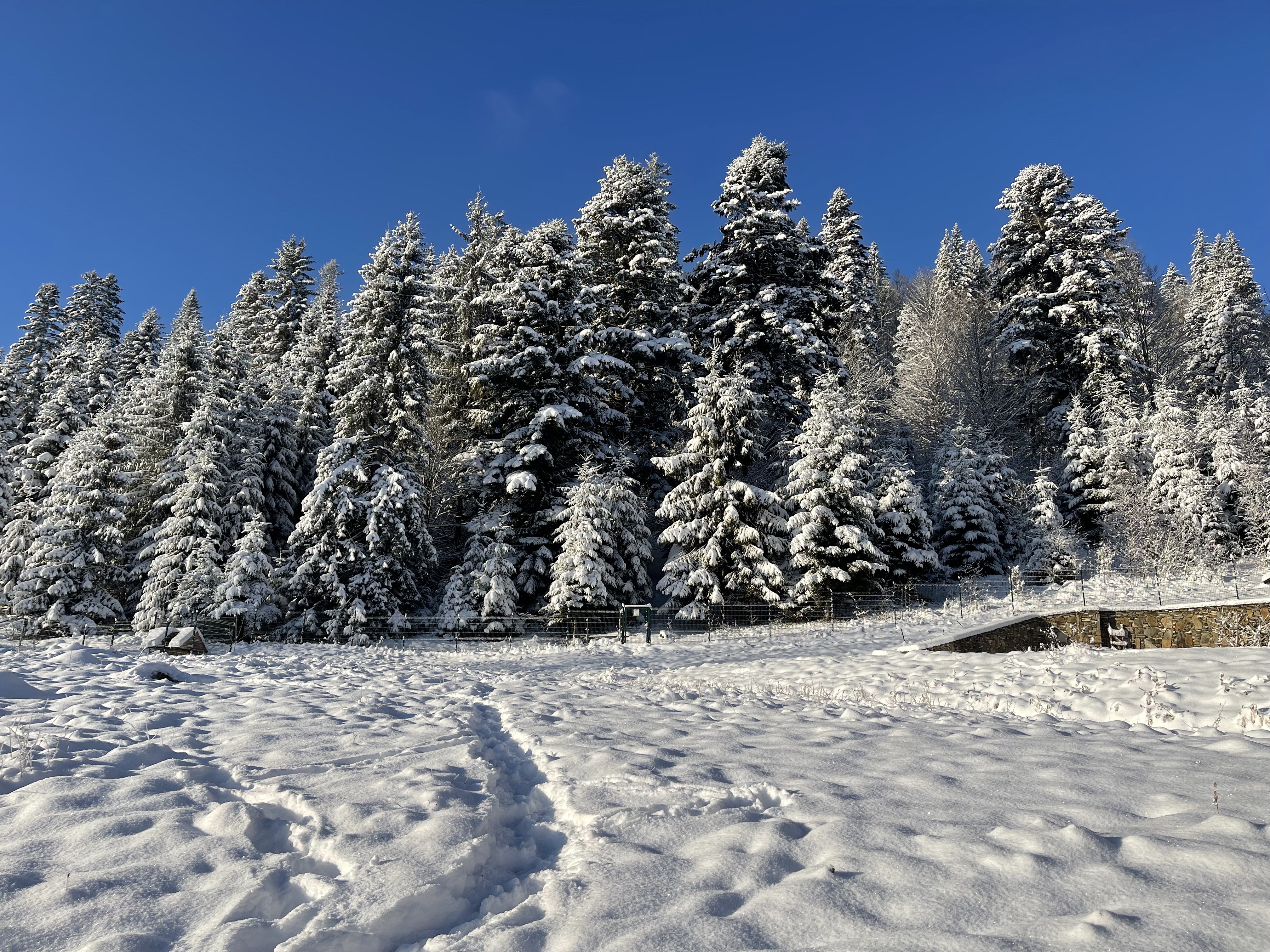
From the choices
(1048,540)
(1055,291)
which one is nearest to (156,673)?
(1048,540)

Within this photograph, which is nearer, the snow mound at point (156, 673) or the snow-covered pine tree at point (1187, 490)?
the snow mound at point (156, 673)

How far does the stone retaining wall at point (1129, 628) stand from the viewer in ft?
47.7

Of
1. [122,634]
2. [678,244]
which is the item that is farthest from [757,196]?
[122,634]

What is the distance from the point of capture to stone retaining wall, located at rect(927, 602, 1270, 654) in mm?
14547

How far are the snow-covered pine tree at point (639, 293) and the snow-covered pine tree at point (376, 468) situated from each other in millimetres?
7131

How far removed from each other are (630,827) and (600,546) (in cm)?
1891

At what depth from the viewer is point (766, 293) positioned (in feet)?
92.7

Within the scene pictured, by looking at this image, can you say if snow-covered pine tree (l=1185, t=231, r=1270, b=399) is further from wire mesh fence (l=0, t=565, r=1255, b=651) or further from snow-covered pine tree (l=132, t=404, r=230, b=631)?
snow-covered pine tree (l=132, t=404, r=230, b=631)

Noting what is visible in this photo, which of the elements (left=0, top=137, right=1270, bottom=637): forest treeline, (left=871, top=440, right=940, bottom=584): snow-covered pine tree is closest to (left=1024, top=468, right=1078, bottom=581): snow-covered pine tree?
(left=0, top=137, right=1270, bottom=637): forest treeline

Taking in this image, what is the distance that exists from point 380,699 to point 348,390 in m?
17.9

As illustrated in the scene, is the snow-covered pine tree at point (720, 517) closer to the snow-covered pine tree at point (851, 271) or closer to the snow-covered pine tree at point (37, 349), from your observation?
the snow-covered pine tree at point (851, 271)

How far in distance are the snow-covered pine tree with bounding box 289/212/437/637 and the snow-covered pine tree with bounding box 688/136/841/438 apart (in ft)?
41.1

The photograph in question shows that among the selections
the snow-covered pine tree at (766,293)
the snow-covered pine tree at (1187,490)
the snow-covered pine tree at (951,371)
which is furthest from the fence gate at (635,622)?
the snow-covered pine tree at (1187,490)

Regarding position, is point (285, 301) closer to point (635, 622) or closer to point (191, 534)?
point (191, 534)
